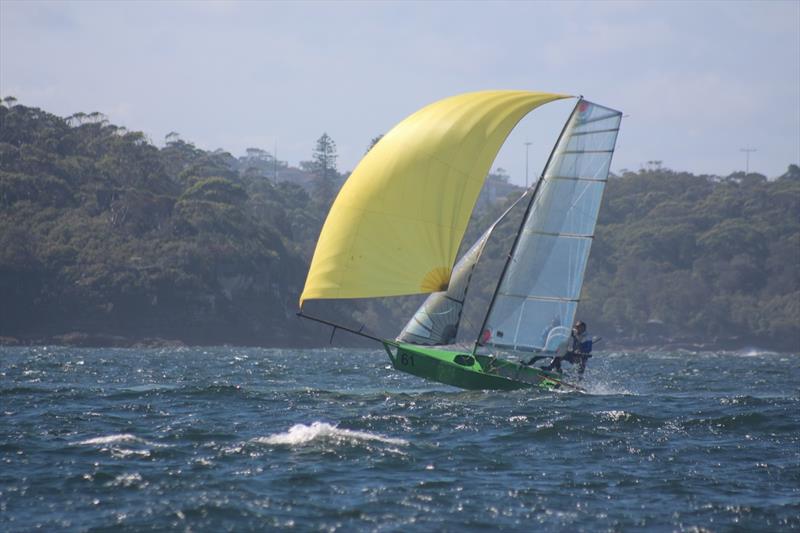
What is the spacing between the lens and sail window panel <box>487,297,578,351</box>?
91.9 feet

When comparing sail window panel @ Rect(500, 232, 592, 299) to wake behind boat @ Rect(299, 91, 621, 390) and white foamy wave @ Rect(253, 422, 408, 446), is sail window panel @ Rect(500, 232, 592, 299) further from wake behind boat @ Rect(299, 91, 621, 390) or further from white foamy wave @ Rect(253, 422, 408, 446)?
white foamy wave @ Rect(253, 422, 408, 446)

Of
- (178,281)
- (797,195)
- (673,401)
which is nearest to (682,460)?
(673,401)

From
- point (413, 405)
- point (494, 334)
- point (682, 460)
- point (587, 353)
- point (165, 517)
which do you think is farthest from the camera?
point (587, 353)

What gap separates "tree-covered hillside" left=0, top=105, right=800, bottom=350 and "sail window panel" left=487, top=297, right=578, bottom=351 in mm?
61613

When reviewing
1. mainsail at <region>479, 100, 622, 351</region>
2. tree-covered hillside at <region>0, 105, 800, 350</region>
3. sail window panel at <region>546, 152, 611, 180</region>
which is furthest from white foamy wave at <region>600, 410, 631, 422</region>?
tree-covered hillside at <region>0, 105, 800, 350</region>

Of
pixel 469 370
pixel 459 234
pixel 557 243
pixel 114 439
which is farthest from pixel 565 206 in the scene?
pixel 114 439

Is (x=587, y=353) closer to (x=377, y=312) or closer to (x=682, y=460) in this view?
(x=682, y=460)

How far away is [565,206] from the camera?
2761 centimetres

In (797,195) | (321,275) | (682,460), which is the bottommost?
(682,460)

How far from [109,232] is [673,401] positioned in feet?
256

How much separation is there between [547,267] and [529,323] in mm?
1405

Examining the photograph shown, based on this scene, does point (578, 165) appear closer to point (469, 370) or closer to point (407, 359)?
point (469, 370)

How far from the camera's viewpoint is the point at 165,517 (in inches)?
562

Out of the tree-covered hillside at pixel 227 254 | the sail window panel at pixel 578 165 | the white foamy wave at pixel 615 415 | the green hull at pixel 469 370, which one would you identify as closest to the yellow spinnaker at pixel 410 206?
the sail window panel at pixel 578 165
